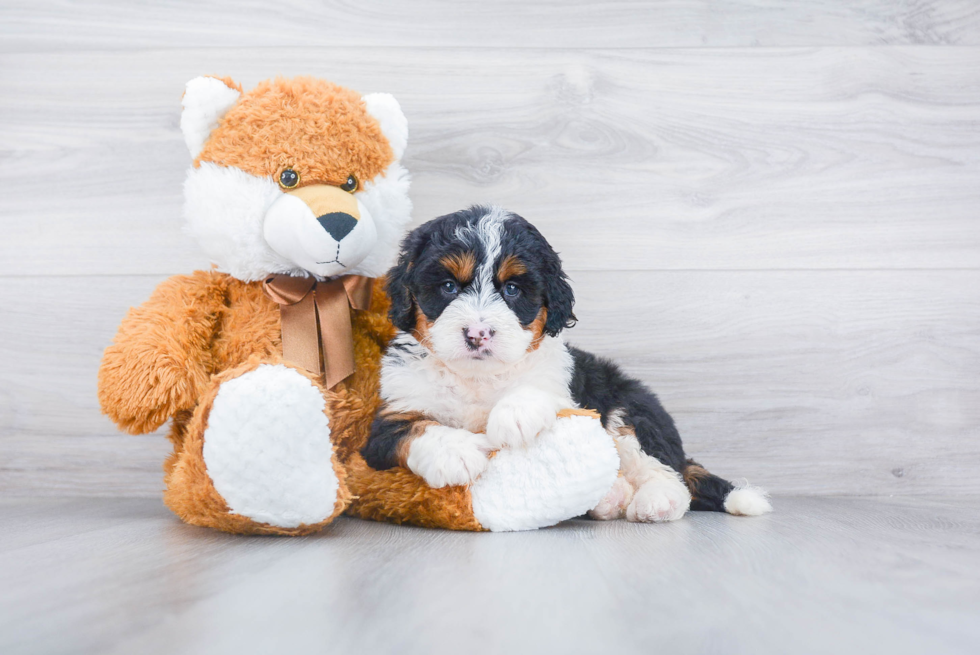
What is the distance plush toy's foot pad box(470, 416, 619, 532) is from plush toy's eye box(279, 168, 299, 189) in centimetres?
62

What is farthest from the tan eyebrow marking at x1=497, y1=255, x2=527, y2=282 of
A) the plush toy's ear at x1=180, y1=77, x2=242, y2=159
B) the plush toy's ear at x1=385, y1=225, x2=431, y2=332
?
the plush toy's ear at x1=180, y1=77, x2=242, y2=159

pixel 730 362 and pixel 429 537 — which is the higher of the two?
pixel 730 362

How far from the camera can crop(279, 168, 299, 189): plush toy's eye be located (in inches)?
50.3

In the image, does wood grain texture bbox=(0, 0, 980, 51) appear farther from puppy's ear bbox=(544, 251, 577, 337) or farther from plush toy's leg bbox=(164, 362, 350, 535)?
plush toy's leg bbox=(164, 362, 350, 535)

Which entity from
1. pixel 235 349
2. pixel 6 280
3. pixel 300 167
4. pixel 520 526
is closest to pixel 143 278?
pixel 6 280

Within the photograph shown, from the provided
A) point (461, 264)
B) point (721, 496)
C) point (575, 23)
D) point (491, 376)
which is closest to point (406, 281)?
point (461, 264)

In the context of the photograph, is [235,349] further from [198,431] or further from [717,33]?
[717,33]

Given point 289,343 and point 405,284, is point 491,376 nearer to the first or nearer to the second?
point 405,284

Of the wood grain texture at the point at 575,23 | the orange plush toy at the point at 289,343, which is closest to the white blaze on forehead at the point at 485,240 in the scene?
the orange plush toy at the point at 289,343

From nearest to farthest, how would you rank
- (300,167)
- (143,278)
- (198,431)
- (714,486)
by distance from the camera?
1. (198,431)
2. (300,167)
3. (714,486)
4. (143,278)

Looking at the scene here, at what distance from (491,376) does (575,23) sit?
1000 mm

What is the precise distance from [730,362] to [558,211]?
0.58 metres

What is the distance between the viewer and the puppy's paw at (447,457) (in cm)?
112

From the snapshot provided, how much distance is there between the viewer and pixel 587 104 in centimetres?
175
